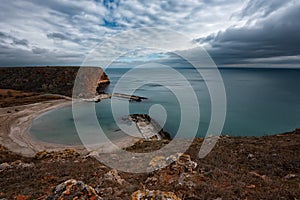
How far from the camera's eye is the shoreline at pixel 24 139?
21.1 m

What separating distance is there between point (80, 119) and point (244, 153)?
102 feet

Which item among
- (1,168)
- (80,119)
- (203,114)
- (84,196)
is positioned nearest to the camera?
(84,196)

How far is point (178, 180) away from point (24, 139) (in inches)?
976

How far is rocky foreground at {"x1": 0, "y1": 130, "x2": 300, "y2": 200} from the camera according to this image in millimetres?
5473

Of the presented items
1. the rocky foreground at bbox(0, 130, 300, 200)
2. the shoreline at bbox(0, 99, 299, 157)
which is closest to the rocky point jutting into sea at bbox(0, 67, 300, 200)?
the rocky foreground at bbox(0, 130, 300, 200)

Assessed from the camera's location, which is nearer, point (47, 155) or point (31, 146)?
point (47, 155)

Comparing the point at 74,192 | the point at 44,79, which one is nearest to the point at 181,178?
the point at 74,192

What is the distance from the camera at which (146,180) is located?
282 inches

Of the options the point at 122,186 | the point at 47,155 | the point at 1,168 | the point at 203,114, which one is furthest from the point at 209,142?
the point at 203,114

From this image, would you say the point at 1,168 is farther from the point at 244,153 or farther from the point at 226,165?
the point at 244,153

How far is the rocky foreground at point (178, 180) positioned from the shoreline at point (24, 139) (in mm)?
9967

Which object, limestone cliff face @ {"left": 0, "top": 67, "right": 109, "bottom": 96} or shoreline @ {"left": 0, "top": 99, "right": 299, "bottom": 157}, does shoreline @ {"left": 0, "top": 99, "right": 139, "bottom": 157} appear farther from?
limestone cliff face @ {"left": 0, "top": 67, "right": 109, "bottom": 96}

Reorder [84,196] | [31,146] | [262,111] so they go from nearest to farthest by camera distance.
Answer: [84,196]
[31,146]
[262,111]

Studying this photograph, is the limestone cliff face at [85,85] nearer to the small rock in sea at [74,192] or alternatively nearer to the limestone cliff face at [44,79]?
the limestone cliff face at [44,79]
